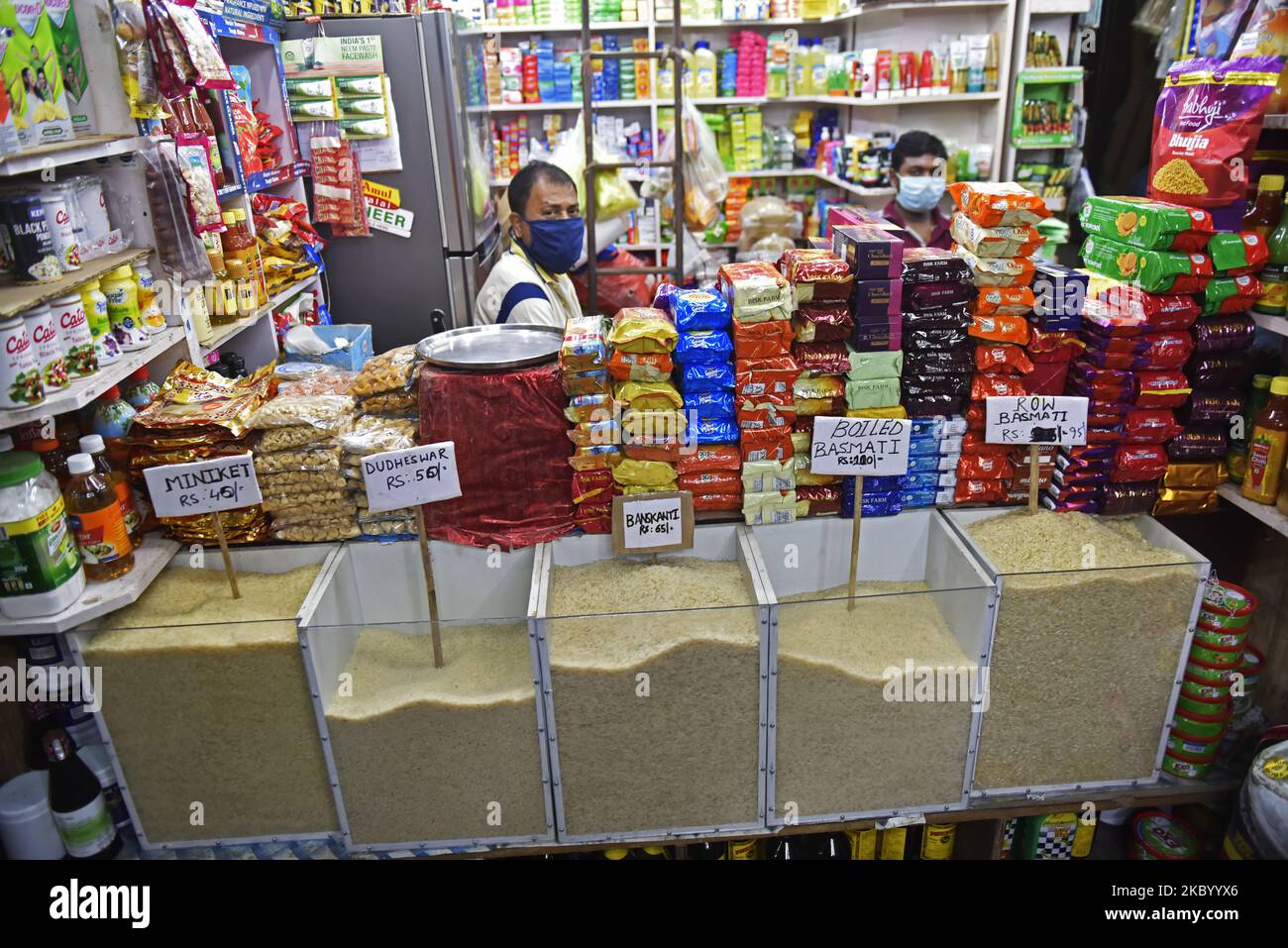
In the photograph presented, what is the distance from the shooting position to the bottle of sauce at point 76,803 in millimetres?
1944

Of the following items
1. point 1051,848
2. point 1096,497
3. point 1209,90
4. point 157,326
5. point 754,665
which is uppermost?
point 1209,90

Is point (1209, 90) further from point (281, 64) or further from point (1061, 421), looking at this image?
point (281, 64)

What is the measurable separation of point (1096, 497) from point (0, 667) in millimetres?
2620

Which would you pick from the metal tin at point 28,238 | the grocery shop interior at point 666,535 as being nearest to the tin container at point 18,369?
the grocery shop interior at point 666,535

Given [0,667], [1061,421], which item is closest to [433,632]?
[0,667]

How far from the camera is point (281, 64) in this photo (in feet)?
11.1

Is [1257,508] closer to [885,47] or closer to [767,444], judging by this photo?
[767,444]

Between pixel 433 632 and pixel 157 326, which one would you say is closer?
Answer: pixel 433 632

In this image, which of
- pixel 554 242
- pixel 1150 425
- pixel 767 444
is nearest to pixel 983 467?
pixel 1150 425

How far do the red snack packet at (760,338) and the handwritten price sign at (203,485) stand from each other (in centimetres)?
116

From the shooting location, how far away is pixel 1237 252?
212cm

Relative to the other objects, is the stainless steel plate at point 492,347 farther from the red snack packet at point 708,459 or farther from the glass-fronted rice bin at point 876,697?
the glass-fronted rice bin at point 876,697

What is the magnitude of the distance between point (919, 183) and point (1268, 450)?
103 inches
